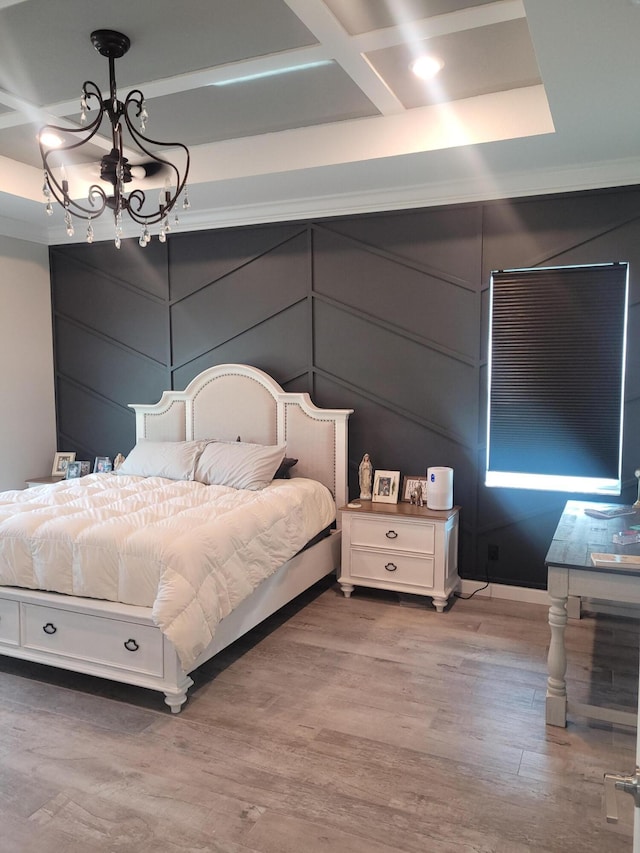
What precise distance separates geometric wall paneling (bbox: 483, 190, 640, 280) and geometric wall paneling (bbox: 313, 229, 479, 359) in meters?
0.29

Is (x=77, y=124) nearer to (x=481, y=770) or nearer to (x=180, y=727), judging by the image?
(x=180, y=727)

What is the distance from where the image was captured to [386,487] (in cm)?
Result: 420

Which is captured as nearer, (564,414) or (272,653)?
(272,653)

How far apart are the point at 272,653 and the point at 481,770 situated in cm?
126

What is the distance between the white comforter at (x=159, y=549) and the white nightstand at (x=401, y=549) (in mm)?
Result: 510

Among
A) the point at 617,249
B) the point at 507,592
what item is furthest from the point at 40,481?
the point at 617,249

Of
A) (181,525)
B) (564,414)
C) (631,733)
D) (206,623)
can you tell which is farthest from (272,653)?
(564,414)

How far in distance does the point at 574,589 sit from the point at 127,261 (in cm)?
416

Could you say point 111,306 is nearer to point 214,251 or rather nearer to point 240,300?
point 214,251

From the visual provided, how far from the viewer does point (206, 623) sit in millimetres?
2715

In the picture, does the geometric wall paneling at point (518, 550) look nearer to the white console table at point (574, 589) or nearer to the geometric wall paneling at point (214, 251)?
the white console table at point (574, 589)

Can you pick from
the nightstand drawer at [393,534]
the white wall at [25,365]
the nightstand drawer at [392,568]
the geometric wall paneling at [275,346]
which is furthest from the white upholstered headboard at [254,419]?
the white wall at [25,365]

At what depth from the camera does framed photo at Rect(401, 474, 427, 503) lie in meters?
4.11

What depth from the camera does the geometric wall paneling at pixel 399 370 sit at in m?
4.06
